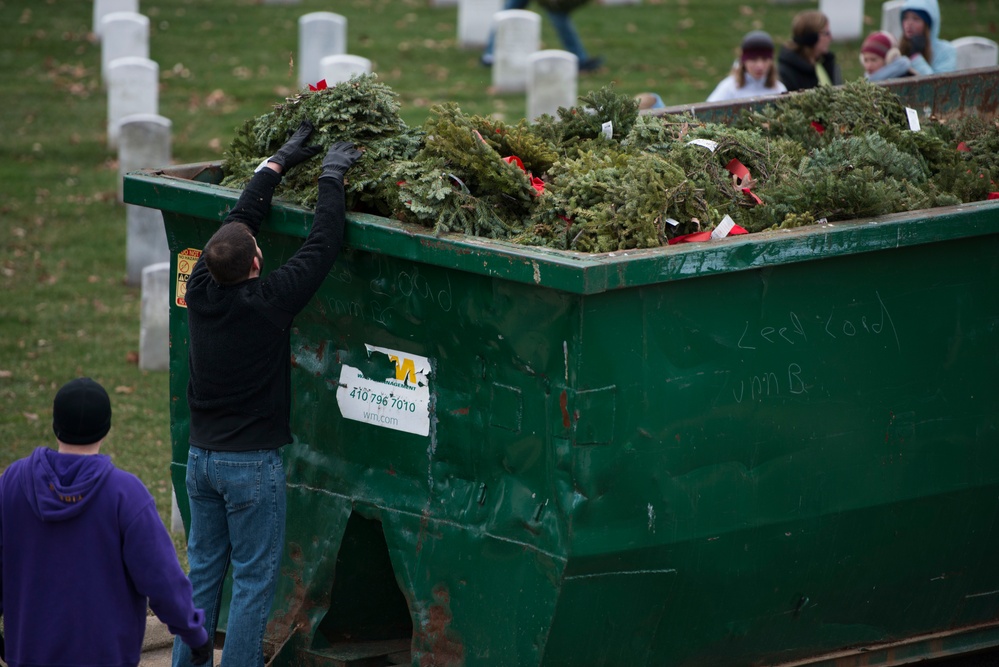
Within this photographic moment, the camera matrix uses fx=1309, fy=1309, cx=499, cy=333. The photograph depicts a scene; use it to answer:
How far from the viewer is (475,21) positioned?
51.4ft

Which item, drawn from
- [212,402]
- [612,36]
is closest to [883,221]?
[212,402]

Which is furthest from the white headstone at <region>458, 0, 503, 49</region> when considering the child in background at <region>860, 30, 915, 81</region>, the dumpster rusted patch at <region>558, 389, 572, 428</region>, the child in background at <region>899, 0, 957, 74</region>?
the dumpster rusted patch at <region>558, 389, 572, 428</region>

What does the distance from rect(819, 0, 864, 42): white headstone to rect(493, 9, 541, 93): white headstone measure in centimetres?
399

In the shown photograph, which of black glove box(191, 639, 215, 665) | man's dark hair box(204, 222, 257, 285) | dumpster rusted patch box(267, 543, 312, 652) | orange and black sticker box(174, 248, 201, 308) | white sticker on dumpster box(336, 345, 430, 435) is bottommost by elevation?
dumpster rusted patch box(267, 543, 312, 652)

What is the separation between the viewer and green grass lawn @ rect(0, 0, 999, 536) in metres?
7.83

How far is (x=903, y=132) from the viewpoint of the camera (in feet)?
16.1

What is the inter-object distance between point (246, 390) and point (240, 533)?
0.47 meters

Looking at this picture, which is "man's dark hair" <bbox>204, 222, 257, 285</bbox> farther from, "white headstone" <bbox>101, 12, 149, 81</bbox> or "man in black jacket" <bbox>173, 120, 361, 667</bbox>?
"white headstone" <bbox>101, 12, 149, 81</bbox>

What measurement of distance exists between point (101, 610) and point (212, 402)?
826 millimetres

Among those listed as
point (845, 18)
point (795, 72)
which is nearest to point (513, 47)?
point (845, 18)

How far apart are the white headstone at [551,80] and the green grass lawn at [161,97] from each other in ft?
1.35

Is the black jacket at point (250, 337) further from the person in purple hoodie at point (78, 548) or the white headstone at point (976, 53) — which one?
the white headstone at point (976, 53)

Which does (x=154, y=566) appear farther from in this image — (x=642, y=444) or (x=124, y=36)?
(x=124, y=36)

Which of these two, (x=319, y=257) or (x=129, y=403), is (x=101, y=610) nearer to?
(x=319, y=257)
